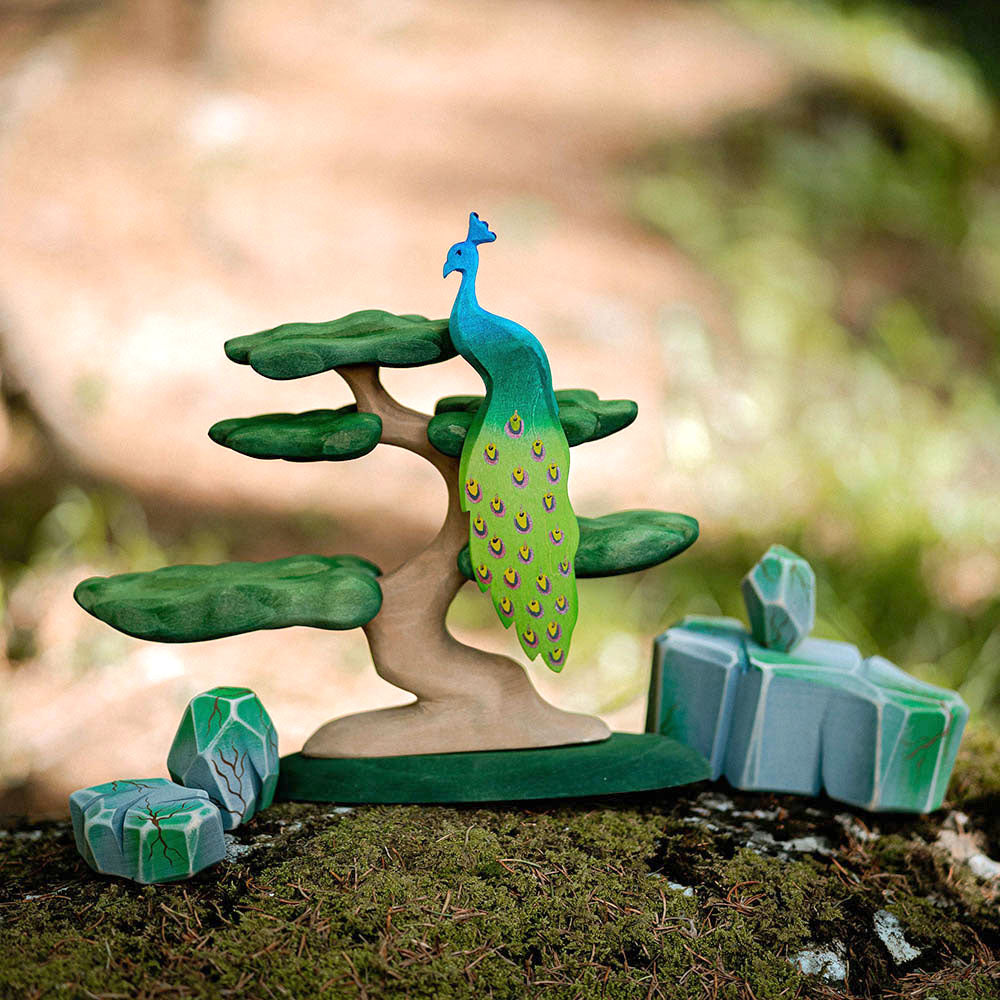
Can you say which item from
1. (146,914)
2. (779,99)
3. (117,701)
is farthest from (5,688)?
(779,99)

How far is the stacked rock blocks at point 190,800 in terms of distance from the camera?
1468 mm

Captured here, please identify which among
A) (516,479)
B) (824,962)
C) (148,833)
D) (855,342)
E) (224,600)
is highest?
(855,342)

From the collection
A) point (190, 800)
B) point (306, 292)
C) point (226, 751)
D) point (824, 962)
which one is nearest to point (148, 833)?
point (190, 800)

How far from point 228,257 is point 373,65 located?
1.70m

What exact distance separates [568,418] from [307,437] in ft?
1.39

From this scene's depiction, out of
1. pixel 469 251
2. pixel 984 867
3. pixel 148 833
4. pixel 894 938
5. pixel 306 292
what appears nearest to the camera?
pixel 148 833

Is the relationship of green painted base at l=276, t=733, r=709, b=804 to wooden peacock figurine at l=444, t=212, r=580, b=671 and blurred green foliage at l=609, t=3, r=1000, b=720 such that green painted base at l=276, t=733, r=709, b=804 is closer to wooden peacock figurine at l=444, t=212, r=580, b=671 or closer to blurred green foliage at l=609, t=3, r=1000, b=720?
wooden peacock figurine at l=444, t=212, r=580, b=671

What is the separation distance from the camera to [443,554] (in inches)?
69.8

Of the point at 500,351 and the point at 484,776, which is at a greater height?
the point at 500,351

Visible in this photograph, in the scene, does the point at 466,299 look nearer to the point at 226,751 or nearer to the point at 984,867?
the point at 226,751

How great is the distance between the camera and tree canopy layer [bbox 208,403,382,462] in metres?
1.65

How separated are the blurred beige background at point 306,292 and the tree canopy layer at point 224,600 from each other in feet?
4.39

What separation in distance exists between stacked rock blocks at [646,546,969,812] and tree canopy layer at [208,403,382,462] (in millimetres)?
706

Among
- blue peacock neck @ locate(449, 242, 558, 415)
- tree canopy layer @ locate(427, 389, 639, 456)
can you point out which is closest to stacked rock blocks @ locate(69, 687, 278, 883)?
tree canopy layer @ locate(427, 389, 639, 456)
